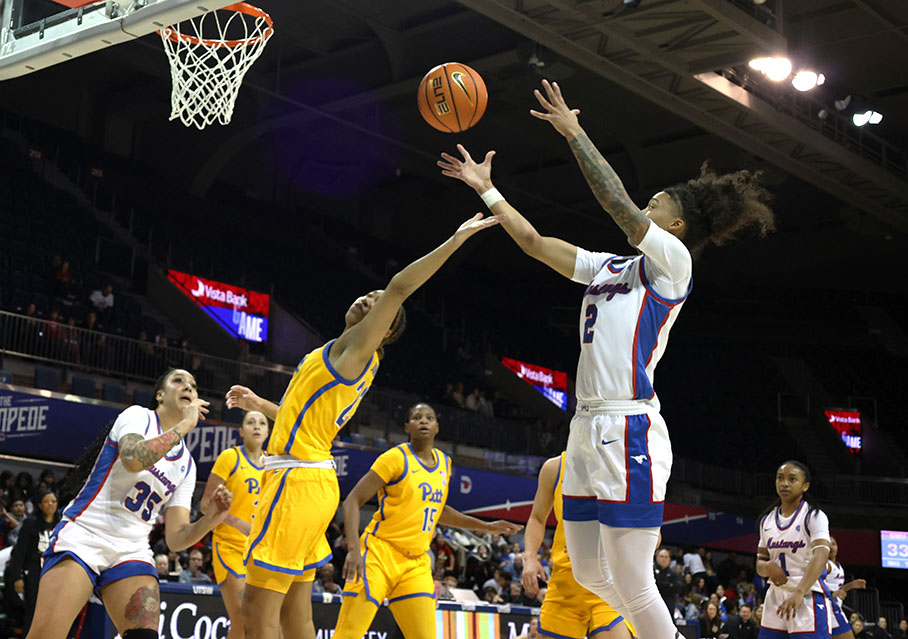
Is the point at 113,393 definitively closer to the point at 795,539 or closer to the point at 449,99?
the point at 449,99

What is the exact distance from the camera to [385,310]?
5.27 meters

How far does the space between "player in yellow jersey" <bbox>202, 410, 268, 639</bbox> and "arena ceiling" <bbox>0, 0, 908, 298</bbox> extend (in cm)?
930

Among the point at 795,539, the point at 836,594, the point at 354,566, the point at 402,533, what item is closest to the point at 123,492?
the point at 354,566

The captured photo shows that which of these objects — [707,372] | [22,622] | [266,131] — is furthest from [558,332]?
[22,622]

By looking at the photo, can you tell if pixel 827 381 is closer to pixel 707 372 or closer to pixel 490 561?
pixel 707 372

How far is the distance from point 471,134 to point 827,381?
46.8 ft

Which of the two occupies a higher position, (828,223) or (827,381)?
(828,223)

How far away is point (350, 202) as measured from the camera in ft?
97.7

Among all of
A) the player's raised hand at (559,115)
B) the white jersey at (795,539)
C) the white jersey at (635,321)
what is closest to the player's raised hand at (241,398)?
the white jersey at (635,321)

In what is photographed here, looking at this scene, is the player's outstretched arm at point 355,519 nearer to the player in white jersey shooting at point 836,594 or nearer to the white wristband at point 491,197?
the white wristband at point 491,197

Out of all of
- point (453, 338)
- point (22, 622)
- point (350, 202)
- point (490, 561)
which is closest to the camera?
point (22, 622)

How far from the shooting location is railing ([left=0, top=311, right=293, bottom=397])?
16.0 m

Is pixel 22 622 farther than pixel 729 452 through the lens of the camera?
No

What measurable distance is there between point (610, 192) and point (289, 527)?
248 cm
